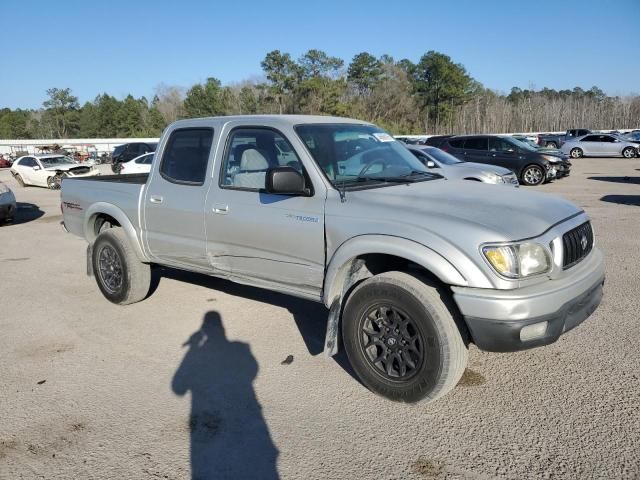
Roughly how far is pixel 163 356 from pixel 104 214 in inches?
90.3

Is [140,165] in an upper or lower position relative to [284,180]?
lower

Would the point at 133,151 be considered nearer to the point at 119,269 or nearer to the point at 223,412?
the point at 119,269

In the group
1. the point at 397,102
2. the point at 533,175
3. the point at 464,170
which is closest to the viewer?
the point at 464,170

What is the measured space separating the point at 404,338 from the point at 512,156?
53.6 ft

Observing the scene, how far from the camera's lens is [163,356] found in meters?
4.25

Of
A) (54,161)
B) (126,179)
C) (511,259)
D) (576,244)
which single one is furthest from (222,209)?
(54,161)

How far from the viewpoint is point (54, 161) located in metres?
22.1

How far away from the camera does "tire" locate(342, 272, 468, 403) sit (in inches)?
122

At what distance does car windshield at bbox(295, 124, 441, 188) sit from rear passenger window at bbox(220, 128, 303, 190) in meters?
0.23

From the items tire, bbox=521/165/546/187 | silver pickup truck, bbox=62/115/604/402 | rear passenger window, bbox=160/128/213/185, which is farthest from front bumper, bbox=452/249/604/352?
tire, bbox=521/165/546/187

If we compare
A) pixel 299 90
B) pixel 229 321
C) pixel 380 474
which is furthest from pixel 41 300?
pixel 299 90

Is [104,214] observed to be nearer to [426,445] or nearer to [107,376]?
[107,376]

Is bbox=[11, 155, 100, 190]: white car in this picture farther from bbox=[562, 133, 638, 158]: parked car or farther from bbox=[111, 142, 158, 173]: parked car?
bbox=[562, 133, 638, 158]: parked car

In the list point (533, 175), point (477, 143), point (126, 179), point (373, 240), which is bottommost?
point (533, 175)
